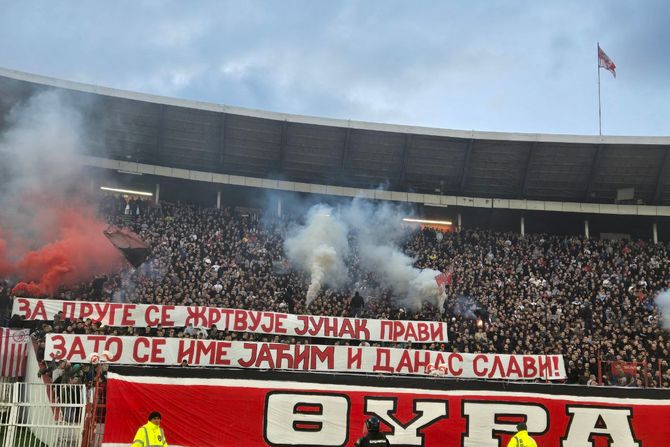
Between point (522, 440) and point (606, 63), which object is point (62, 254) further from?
point (606, 63)

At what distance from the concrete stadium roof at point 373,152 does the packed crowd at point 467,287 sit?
2.28 m

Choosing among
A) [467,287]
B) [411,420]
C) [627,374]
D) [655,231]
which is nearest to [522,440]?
[411,420]

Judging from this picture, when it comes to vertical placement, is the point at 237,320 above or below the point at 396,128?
below

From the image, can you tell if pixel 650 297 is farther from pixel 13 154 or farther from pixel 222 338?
pixel 13 154

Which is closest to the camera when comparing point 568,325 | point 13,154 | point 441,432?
point 441,432

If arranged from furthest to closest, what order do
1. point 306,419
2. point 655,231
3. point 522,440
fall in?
point 655,231 → point 306,419 → point 522,440

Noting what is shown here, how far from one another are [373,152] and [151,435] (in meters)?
21.5

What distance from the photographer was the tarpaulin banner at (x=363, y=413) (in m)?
10.1

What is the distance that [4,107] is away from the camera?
25.7 metres

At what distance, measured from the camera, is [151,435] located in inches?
352

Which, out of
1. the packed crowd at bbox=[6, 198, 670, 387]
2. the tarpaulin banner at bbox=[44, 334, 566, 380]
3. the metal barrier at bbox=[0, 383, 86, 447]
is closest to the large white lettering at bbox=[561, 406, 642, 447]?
the tarpaulin banner at bbox=[44, 334, 566, 380]

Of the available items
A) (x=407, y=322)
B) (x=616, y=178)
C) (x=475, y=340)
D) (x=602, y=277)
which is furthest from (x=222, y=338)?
(x=616, y=178)

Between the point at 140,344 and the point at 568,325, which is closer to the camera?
the point at 140,344

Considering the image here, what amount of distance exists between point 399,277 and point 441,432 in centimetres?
1424
